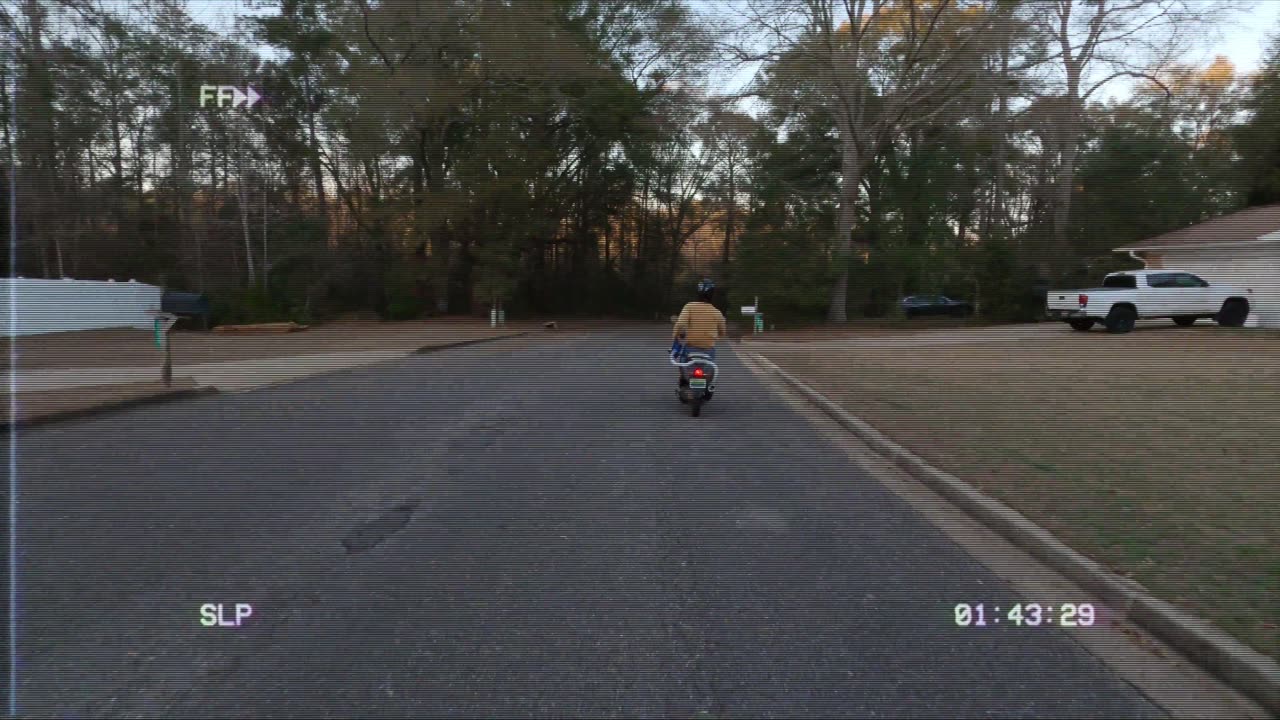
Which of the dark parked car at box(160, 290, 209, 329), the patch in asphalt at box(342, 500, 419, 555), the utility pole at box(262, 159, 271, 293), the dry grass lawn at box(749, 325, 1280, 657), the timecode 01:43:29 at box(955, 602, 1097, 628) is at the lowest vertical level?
the patch in asphalt at box(342, 500, 419, 555)

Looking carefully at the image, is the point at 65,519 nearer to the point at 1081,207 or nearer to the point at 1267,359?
the point at 1081,207

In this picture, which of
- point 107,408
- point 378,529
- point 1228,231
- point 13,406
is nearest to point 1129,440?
point 378,529

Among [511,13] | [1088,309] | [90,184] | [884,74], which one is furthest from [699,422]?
[1088,309]

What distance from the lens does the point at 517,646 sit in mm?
1433

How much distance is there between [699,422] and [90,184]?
3.64 metres

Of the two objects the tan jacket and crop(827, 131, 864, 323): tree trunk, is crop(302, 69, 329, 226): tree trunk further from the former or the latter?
crop(827, 131, 864, 323): tree trunk

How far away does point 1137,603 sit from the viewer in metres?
1.57

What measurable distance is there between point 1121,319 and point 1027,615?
25.5ft

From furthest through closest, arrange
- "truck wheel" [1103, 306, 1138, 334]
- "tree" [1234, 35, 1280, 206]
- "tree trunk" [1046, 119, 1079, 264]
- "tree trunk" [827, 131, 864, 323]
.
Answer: "truck wheel" [1103, 306, 1138, 334] → "tree trunk" [827, 131, 864, 323] → "tree trunk" [1046, 119, 1079, 264] → "tree" [1234, 35, 1280, 206]

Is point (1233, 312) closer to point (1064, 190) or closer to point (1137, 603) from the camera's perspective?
point (1064, 190)

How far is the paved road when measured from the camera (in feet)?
4.18

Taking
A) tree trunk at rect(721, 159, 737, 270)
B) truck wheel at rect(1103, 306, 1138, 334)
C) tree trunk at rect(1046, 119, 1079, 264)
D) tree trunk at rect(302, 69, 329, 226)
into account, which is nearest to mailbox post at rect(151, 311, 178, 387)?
tree trunk at rect(302, 69, 329, 226)

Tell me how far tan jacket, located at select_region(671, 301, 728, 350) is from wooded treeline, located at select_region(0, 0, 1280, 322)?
133 centimetres

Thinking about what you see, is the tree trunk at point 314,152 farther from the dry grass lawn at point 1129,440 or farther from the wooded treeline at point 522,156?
the dry grass lawn at point 1129,440
